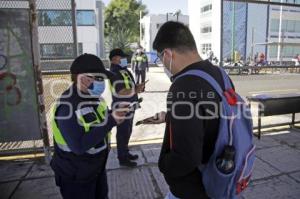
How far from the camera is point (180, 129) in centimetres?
162

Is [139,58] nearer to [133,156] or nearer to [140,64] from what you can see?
[140,64]

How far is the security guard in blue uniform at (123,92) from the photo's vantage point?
4.50m

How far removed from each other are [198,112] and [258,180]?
10.0 ft

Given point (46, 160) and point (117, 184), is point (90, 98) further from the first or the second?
point (46, 160)

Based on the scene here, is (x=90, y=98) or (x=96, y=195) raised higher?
(x=90, y=98)

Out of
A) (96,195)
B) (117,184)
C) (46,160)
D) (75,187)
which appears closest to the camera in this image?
(75,187)

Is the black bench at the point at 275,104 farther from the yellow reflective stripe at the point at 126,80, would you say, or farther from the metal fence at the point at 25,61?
the metal fence at the point at 25,61

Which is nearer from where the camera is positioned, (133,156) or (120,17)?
(133,156)

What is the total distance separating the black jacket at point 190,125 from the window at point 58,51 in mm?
3637

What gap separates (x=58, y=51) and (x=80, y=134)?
3295 mm

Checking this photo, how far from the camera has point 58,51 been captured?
5.21 meters

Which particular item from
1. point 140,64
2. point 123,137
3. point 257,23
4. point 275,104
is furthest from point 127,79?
point 257,23

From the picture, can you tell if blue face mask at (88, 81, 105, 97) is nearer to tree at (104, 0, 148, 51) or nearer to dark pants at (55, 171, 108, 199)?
dark pants at (55, 171, 108, 199)

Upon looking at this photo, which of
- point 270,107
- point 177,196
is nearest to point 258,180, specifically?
point 270,107
